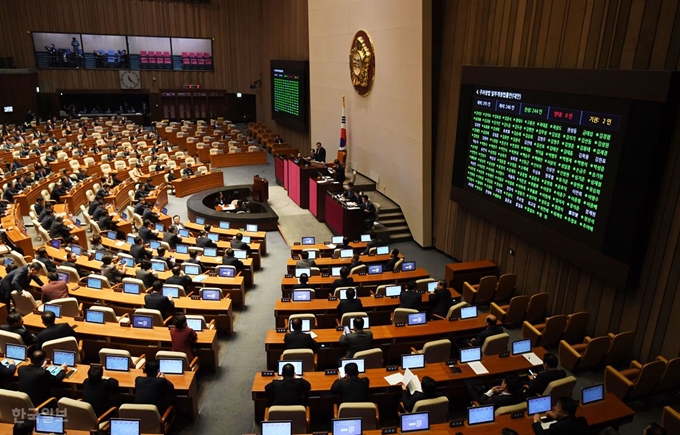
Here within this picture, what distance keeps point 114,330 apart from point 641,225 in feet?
25.2

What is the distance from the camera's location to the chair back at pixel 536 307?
8781mm

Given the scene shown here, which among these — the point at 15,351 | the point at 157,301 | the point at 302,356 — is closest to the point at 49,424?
the point at 15,351

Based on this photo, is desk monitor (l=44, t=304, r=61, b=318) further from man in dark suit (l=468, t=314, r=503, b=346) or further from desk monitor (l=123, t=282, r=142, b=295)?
man in dark suit (l=468, t=314, r=503, b=346)

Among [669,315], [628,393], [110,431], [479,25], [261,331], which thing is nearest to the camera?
[110,431]

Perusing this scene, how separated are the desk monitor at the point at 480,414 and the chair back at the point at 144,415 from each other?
11.1 ft

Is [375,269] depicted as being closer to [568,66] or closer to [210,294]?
[210,294]

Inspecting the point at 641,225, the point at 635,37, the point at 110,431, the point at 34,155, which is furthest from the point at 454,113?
the point at 34,155

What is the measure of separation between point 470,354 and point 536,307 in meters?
2.73

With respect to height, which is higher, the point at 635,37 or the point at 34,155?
the point at 635,37

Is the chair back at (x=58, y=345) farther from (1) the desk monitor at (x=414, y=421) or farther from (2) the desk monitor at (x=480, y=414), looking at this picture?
(2) the desk monitor at (x=480, y=414)

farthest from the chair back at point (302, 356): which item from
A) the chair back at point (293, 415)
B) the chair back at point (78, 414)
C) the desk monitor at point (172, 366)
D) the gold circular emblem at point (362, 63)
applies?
the gold circular emblem at point (362, 63)

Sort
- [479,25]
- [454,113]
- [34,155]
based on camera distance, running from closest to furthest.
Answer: [479,25] < [454,113] < [34,155]

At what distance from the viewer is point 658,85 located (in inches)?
262

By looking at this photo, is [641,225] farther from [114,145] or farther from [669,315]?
[114,145]
